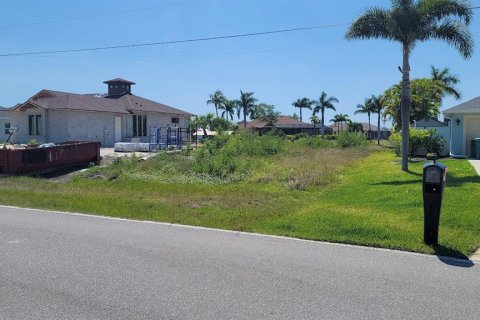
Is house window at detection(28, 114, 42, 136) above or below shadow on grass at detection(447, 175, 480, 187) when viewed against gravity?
above

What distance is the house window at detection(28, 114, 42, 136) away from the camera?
33594mm

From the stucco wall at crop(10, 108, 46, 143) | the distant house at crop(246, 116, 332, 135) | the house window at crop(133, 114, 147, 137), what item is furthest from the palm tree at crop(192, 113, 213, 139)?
the stucco wall at crop(10, 108, 46, 143)

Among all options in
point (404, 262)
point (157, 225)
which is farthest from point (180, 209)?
point (404, 262)

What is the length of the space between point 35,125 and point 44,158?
15914mm

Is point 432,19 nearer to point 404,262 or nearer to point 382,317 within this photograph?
point 404,262

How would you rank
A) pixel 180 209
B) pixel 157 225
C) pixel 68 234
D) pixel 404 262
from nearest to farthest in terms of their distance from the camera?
1. pixel 404 262
2. pixel 68 234
3. pixel 157 225
4. pixel 180 209

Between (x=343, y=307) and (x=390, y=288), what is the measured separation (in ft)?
2.91

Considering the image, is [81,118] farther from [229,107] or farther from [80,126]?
[229,107]

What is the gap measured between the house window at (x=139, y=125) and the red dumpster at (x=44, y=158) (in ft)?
56.1

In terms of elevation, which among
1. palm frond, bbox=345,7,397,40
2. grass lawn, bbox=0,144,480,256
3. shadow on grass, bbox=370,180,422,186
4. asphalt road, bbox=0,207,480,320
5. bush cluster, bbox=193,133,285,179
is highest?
palm frond, bbox=345,7,397,40

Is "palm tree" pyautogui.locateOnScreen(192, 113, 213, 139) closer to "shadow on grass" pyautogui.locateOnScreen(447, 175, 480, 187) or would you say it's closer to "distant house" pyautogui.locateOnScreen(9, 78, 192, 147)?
"distant house" pyautogui.locateOnScreen(9, 78, 192, 147)

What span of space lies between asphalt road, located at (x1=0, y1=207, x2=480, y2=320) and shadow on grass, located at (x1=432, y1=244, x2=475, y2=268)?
0.04 meters

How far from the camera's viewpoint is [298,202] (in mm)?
11914

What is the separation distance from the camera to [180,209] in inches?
436
